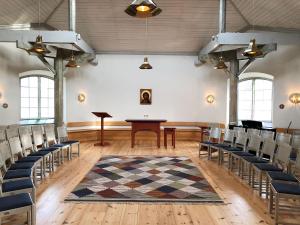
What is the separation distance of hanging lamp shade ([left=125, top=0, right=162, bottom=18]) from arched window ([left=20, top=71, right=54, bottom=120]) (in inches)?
312

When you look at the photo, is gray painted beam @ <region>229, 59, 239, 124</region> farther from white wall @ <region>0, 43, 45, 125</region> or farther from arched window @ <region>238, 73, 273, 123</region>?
white wall @ <region>0, 43, 45, 125</region>

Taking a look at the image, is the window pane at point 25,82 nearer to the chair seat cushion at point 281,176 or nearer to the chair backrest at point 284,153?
the chair backrest at point 284,153

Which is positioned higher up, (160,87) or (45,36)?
(45,36)

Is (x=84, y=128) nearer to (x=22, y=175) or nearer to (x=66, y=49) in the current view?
(x=66, y=49)

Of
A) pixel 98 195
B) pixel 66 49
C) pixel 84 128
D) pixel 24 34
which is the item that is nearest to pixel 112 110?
pixel 84 128

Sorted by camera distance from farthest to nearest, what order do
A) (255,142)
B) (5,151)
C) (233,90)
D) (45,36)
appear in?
1. (233,90)
2. (45,36)
3. (255,142)
4. (5,151)

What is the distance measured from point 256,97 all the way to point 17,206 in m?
10.1

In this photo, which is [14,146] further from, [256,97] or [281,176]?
[256,97]

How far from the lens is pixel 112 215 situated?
367 centimetres

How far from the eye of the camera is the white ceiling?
7.47 meters

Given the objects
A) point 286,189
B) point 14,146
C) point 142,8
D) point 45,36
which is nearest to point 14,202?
point 14,146

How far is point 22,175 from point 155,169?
310 cm

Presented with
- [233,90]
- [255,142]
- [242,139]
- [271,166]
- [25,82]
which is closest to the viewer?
[271,166]

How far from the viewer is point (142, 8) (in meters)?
3.33
